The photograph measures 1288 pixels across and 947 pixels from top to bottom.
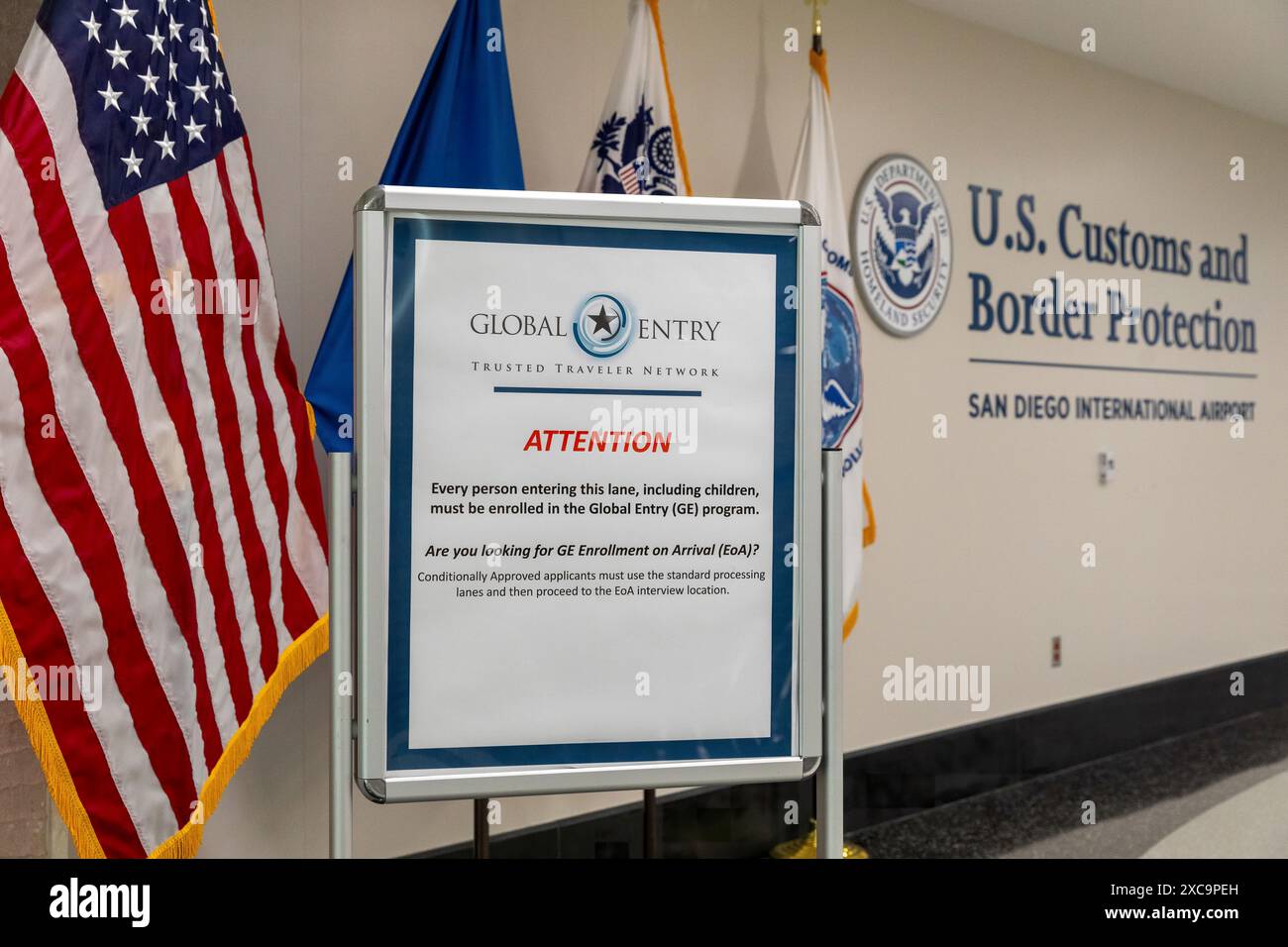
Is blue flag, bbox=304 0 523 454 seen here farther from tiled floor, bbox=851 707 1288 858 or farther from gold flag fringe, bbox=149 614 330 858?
tiled floor, bbox=851 707 1288 858

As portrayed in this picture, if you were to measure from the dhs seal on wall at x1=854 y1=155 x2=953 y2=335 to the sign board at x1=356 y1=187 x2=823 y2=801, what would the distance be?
2263 millimetres

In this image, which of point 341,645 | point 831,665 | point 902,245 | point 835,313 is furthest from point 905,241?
point 341,645

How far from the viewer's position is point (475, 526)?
55.7 inches

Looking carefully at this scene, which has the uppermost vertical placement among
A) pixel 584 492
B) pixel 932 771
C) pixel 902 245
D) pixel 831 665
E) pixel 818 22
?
pixel 818 22

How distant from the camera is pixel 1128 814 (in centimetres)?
378

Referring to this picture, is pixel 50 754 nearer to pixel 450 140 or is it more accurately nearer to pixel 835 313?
pixel 450 140

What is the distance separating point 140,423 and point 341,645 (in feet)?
2.55

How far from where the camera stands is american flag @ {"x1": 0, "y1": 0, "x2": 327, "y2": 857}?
1749 mm

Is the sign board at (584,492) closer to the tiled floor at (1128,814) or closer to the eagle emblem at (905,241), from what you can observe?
the tiled floor at (1128,814)

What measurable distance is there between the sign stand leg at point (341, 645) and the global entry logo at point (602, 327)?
33 cm

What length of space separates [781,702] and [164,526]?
1144 millimetres

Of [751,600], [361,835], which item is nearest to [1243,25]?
[751,600]

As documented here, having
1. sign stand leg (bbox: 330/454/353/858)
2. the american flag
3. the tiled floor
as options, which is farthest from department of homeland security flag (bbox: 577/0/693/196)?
the tiled floor
